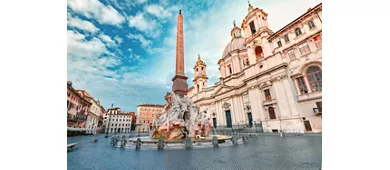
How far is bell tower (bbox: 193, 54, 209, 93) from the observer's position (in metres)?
35.3

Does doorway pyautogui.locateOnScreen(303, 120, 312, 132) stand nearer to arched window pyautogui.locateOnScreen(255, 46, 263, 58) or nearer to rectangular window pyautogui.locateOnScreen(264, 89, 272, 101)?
rectangular window pyautogui.locateOnScreen(264, 89, 272, 101)

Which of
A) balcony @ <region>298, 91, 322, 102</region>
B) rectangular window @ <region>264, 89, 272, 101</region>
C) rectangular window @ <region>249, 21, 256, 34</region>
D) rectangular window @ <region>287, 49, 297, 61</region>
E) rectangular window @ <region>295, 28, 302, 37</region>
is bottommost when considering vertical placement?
balcony @ <region>298, 91, 322, 102</region>

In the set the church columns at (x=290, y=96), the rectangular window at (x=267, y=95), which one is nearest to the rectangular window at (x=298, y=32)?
the church columns at (x=290, y=96)

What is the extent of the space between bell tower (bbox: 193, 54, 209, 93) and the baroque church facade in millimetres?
9225

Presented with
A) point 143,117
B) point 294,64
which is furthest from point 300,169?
point 143,117

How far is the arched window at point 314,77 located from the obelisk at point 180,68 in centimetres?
1404

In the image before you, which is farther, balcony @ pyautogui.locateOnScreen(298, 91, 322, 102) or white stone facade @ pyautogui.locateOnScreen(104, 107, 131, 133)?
white stone facade @ pyautogui.locateOnScreen(104, 107, 131, 133)

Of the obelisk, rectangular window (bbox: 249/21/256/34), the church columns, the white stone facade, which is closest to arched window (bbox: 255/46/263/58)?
rectangular window (bbox: 249/21/256/34)

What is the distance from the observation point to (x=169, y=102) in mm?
10617

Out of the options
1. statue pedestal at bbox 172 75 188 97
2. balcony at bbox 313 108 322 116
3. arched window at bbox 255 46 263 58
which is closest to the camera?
statue pedestal at bbox 172 75 188 97

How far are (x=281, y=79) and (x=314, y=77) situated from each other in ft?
10.4

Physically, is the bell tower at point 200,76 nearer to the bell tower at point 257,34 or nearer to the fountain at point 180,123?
the bell tower at point 257,34

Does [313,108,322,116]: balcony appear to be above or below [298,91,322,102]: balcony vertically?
below
